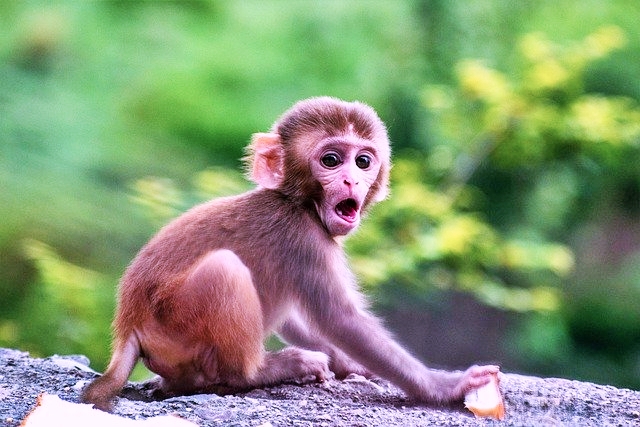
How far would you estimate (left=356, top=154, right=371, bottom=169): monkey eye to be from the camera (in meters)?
5.09

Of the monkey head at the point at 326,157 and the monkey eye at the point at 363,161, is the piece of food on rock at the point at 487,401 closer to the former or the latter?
the monkey head at the point at 326,157

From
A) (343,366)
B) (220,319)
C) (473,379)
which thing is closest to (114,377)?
(220,319)

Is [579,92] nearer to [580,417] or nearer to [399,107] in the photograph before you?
[399,107]

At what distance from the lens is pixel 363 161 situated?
201 inches

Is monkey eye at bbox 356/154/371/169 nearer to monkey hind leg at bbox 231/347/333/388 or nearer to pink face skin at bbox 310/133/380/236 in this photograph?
pink face skin at bbox 310/133/380/236

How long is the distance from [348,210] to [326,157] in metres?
0.28

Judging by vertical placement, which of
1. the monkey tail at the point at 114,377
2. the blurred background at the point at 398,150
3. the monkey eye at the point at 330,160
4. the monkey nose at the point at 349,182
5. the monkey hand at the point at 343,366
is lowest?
the monkey tail at the point at 114,377

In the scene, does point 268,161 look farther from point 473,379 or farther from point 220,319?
point 473,379

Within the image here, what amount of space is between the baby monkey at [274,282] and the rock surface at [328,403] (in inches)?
5.8

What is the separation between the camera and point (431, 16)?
11.4 m

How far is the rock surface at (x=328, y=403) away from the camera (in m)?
4.04

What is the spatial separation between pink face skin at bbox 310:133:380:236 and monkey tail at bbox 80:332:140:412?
109 cm

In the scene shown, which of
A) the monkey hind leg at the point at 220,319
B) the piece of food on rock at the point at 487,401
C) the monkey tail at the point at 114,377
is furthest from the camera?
the monkey hind leg at the point at 220,319

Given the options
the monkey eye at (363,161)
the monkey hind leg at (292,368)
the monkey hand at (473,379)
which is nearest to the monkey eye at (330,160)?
the monkey eye at (363,161)
